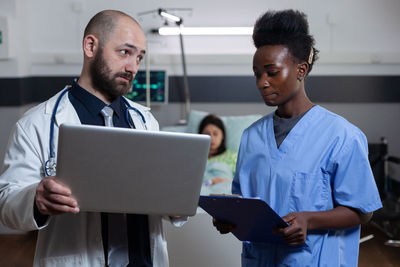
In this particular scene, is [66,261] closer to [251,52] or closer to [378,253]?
[378,253]

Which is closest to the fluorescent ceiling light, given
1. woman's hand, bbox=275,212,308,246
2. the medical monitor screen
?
the medical monitor screen

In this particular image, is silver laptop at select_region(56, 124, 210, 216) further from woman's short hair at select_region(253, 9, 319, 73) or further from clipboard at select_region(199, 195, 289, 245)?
woman's short hair at select_region(253, 9, 319, 73)

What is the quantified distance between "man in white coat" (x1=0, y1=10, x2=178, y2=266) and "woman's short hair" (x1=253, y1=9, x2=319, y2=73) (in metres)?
0.36

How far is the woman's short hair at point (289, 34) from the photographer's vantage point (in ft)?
4.64

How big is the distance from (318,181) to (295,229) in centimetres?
16

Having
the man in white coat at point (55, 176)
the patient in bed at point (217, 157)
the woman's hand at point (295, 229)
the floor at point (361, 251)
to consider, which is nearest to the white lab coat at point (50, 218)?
the man in white coat at point (55, 176)

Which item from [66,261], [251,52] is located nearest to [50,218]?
[66,261]

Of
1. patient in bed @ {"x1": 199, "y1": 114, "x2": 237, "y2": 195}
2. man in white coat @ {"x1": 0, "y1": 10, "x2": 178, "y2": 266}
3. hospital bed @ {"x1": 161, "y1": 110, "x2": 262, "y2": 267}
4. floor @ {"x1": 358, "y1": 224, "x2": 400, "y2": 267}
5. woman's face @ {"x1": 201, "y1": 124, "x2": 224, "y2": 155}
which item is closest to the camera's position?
man in white coat @ {"x1": 0, "y1": 10, "x2": 178, "y2": 266}

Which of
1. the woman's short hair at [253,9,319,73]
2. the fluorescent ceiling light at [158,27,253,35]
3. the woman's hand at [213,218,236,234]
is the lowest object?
the woman's hand at [213,218,236,234]

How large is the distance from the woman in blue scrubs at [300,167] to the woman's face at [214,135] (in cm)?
207

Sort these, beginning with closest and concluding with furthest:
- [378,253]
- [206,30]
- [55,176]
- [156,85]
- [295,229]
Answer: [55,176] → [295,229] → [378,253] → [206,30] → [156,85]

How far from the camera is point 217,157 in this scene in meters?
3.56

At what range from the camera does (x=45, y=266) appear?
130cm

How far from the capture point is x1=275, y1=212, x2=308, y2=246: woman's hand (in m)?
1.25
